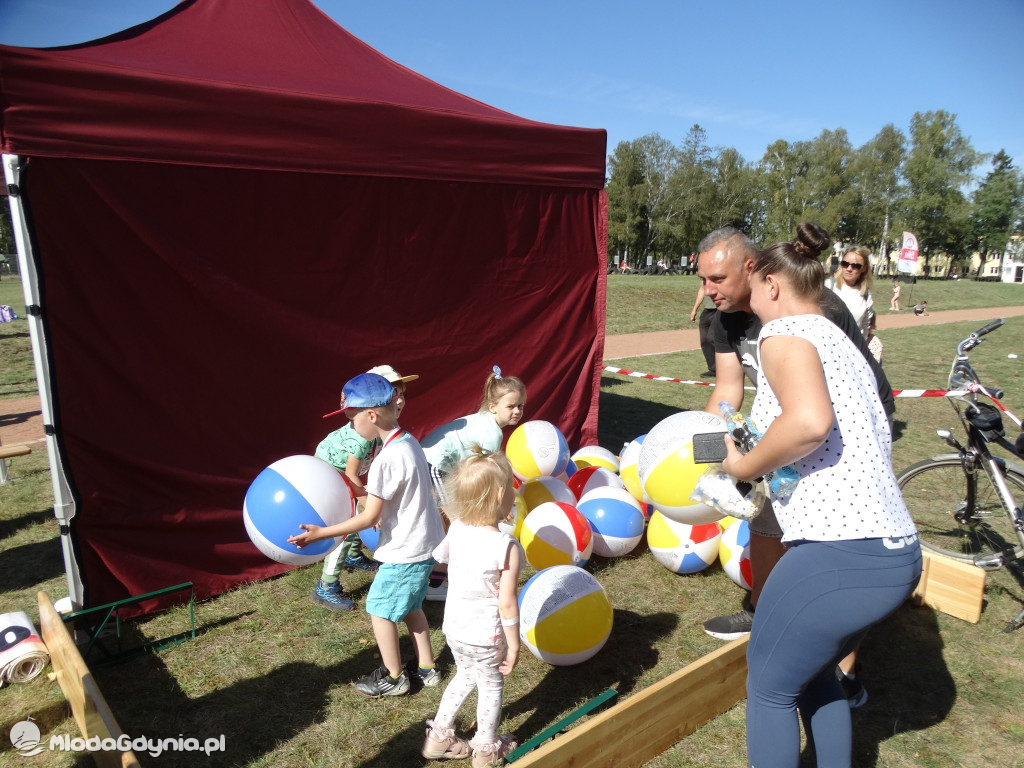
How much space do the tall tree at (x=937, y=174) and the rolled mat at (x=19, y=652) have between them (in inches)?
2633

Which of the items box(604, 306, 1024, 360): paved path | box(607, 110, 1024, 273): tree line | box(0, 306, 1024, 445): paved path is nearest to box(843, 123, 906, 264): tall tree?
box(607, 110, 1024, 273): tree line

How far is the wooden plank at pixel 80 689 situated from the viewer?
2.54 metres

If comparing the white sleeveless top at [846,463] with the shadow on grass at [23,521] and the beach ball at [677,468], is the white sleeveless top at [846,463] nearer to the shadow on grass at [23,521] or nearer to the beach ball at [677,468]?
the beach ball at [677,468]

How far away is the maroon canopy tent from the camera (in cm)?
378

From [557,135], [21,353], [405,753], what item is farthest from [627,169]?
[405,753]

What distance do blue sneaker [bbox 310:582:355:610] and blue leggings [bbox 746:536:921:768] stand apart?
269cm

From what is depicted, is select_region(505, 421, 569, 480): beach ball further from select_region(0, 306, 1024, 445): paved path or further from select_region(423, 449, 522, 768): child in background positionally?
select_region(0, 306, 1024, 445): paved path

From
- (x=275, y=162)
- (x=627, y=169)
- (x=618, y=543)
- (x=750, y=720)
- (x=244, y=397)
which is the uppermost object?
(x=627, y=169)

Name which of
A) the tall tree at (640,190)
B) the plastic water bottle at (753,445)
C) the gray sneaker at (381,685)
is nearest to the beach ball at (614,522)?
the gray sneaker at (381,685)

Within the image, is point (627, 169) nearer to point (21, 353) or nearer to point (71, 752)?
point (21, 353)

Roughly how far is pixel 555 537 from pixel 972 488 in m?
3.03

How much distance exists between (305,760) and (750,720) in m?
1.94

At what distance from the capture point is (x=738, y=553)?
14.2 ft

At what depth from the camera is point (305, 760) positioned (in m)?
2.96
